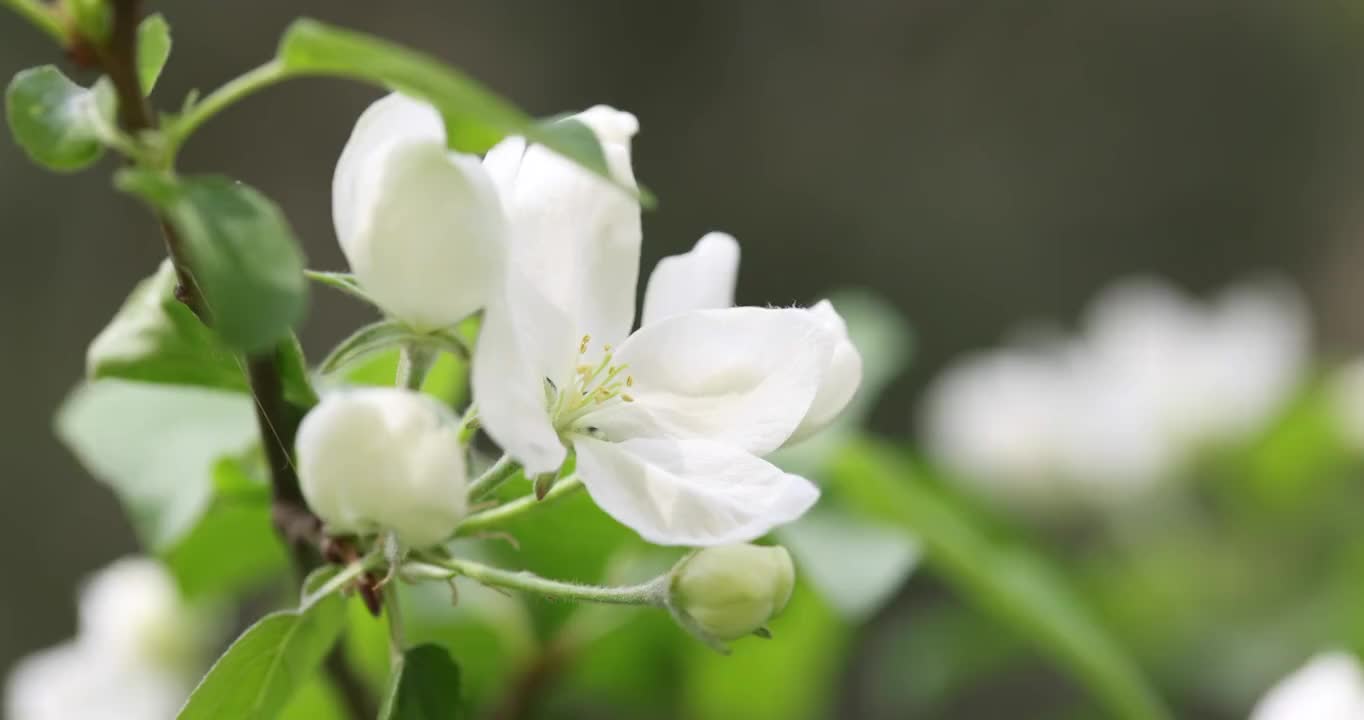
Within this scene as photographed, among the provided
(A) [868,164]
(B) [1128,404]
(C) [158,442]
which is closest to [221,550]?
(C) [158,442]

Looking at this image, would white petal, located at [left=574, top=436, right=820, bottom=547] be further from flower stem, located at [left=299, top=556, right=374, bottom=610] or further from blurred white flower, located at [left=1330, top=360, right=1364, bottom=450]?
blurred white flower, located at [left=1330, top=360, right=1364, bottom=450]

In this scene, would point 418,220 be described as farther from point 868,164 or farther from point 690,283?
point 868,164

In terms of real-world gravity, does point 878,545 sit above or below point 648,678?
above

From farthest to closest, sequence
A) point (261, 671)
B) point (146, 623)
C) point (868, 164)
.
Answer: point (868, 164)
point (146, 623)
point (261, 671)

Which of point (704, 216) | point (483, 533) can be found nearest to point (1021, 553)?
point (483, 533)

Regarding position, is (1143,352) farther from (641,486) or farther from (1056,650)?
(641,486)

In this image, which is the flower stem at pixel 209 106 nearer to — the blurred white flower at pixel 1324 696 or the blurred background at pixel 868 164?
the blurred white flower at pixel 1324 696
